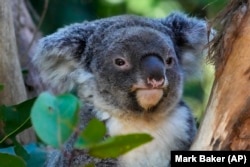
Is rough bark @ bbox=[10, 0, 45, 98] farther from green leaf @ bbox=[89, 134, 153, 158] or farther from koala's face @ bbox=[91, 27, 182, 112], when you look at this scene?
green leaf @ bbox=[89, 134, 153, 158]

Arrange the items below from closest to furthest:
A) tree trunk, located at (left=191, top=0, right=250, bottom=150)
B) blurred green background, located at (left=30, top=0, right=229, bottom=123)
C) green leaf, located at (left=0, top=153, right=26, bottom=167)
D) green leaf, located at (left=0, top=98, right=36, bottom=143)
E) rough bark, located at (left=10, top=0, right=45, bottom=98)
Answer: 1. tree trunk, located at (left=191, top=0, right=250, bottom=150)
2. green leaf, located at (left=0, top=153, right=26, bottom=167)
3. green leaf, located at (left=0, top=98, right=36, bottom=143)
4. rough bark, located at (left=10, top=0, right=45, bottom=98)
5. blurred green background, located at (left=30, top=0, right=229, bottom=123)

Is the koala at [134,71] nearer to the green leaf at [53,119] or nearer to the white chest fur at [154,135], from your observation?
the white chest fur at [154,135]

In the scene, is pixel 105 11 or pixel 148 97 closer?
pixel 148 97

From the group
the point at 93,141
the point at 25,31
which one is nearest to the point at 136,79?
the point at 93,141

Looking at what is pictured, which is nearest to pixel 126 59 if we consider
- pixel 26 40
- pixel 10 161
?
pixel 10 161

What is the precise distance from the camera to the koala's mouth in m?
3.32

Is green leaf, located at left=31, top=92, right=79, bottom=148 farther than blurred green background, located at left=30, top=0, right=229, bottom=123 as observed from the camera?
No

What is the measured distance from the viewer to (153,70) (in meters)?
3.31

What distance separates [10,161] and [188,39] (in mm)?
1419

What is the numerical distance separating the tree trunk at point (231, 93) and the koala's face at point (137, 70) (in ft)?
1.27

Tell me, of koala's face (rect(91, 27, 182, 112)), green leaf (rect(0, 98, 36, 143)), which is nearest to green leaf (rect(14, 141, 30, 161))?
green leaf (rect(0, 98, 36, 143))

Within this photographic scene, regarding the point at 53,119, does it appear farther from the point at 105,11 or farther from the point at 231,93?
the point at 105,11

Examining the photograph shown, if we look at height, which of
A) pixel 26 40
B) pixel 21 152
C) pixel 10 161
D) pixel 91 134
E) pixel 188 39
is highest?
pixel 26 40

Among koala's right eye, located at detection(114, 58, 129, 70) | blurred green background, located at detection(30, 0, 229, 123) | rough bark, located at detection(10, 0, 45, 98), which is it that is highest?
blurred green background, located at detection(30, 0, 229, 123)
